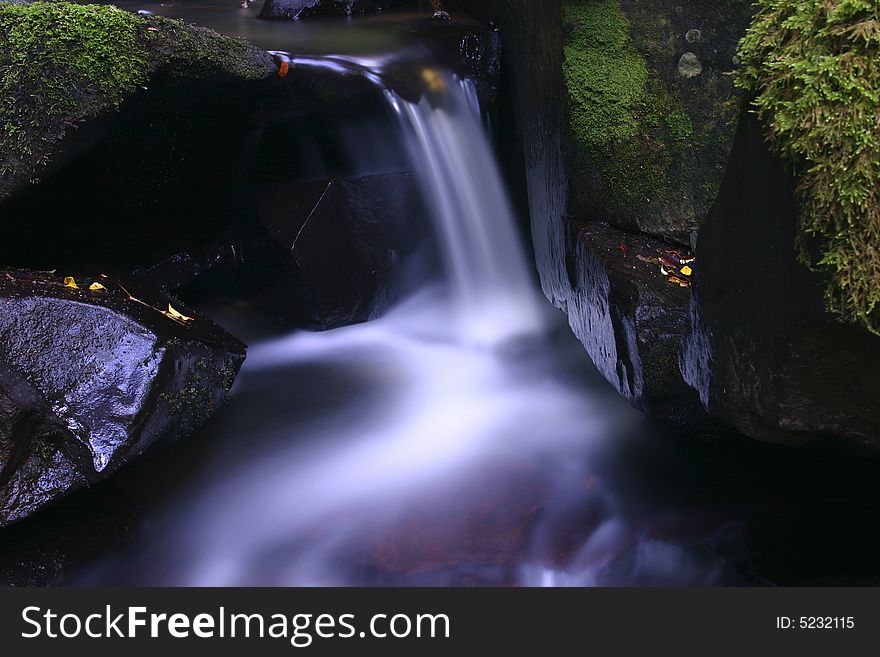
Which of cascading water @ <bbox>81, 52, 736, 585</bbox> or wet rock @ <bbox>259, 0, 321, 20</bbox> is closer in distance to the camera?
cascading water @ <bbox>81, 52, 736, 585</bbox>

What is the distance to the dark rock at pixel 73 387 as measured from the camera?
10.9ft

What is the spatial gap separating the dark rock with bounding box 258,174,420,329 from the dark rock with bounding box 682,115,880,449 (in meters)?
2.85

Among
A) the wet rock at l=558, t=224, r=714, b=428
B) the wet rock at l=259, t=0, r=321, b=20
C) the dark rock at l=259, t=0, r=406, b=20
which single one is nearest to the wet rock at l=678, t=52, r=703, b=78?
the wet rock at l=558, t=224, r=714, b=428

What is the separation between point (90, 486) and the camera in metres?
3.45

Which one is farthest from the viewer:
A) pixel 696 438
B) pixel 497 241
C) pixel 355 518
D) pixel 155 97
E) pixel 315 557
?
pixel 497 241

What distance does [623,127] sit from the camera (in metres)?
4.16

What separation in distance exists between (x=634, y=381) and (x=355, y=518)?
149 centimetres

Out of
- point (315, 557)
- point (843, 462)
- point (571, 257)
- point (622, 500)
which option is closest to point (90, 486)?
point (315, 557)

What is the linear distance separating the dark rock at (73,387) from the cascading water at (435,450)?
0.44m

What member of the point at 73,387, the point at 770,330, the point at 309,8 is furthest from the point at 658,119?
the point at 309,8

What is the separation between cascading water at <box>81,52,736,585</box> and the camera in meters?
3.37

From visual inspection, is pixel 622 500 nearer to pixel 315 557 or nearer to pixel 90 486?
pixel 315 557

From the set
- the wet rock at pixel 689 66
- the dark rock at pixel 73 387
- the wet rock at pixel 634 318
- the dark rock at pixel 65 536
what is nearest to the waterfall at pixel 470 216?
the wet rock at pixel 634 318

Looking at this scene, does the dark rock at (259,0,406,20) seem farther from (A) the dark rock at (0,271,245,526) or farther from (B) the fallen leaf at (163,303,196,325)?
(A) the dark rock at (0,271,245,526)
